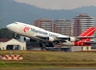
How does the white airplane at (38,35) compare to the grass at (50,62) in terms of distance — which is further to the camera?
the white airplane at (38,35)

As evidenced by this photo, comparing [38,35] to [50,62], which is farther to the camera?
[38,35]

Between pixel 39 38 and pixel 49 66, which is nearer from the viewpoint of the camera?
pixel 49 66

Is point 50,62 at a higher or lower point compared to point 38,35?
lower

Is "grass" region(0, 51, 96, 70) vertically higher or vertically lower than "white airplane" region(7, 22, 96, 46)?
lower

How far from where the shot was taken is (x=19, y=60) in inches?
2053

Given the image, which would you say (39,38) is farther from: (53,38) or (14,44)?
(14,44)

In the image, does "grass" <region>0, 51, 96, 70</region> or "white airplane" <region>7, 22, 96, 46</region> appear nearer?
"grass" <region>0, 51, 96, 70</region>

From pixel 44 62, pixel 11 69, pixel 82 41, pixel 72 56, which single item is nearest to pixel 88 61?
pixel 72 56

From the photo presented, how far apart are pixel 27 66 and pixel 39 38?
133 ft

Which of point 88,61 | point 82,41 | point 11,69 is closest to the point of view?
point 11,69

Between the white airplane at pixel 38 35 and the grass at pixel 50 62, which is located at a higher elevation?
the white airplane at pixel 38 35

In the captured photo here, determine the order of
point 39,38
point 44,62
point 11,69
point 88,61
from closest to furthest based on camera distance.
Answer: point 11,69 < point 44,62 < point 88,61 < point 39,38

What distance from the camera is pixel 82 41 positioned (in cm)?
10019

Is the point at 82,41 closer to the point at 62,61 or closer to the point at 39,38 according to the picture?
the point at 39,38
